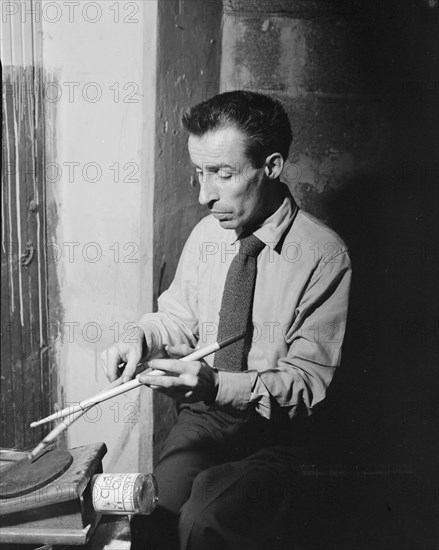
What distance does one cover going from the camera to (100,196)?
3.92ft

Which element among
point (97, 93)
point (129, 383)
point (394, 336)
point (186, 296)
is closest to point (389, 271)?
point (394, 336)

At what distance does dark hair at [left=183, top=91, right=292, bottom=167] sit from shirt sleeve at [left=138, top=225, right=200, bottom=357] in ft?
0.68

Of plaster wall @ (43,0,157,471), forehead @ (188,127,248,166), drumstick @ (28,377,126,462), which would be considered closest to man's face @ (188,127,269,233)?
forehead @ (188,127,248,166)

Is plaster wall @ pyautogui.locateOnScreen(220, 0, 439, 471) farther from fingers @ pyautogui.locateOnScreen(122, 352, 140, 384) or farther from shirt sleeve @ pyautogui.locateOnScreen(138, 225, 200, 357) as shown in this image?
fingers @ pyautogui.locateOnScreen(122, 352, 140, 384)

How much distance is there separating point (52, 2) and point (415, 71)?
740mm

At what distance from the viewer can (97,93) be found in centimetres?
116

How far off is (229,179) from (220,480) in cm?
61

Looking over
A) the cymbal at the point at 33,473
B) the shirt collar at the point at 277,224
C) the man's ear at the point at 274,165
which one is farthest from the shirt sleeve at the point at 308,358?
the cymbal at the point at 33,473

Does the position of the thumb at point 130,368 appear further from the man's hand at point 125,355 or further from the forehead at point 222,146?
the forehead at point 222,146

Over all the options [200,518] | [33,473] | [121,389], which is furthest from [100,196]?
[200,518]

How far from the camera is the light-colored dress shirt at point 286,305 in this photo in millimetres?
1211

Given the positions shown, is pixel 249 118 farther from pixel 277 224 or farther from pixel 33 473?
pixel 33 473

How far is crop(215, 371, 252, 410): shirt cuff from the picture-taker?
46.0 inches

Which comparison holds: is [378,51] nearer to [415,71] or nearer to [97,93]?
[415,71]
